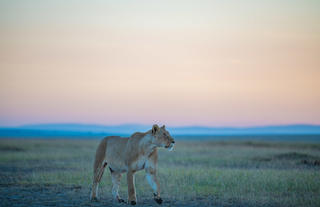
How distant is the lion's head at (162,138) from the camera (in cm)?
1048

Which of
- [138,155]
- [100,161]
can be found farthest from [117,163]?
[138,155]

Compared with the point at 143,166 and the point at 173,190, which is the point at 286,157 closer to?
the point at 173,190

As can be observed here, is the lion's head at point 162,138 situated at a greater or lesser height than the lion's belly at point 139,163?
greater

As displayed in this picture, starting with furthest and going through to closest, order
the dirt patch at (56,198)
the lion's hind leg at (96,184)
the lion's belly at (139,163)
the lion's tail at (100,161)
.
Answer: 1. the lion's tail at (100,161)
2. the lion's hind leg at (96,184)
3. the dirt patch at (56,198)
4. the lion's belly at (139,163)

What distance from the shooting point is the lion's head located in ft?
34.4

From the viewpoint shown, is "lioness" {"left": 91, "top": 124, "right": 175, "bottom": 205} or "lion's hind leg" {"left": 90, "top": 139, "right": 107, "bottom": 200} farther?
"lion's hind leg" {"left": 90, "top": 139, "right": 107, "bottom": 200}

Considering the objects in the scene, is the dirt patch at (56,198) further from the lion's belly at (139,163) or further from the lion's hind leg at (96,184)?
the lion's belly at (139,163)

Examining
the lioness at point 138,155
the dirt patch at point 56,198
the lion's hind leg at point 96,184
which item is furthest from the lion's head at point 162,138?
the lion's hind leg at point 96,184

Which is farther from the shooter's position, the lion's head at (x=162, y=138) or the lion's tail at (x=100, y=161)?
the lion's tail at (x=100, y=161)

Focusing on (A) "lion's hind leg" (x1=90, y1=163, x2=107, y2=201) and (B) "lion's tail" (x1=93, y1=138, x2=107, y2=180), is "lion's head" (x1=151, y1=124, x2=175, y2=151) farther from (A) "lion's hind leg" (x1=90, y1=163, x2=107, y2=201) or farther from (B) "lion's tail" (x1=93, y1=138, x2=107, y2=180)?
(A) "lion's hind leg" (x1=90, y1=163, x2=107, y2=201)

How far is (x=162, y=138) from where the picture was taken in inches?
414

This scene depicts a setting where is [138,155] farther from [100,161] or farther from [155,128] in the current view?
[100,161]

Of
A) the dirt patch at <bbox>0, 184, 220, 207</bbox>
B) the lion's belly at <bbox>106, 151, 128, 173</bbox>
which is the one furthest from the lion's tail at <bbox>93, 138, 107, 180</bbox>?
the dirt patch at <bbox>0, 184, 220, 207</bbox>

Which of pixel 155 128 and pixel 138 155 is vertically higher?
pixel 155 128
